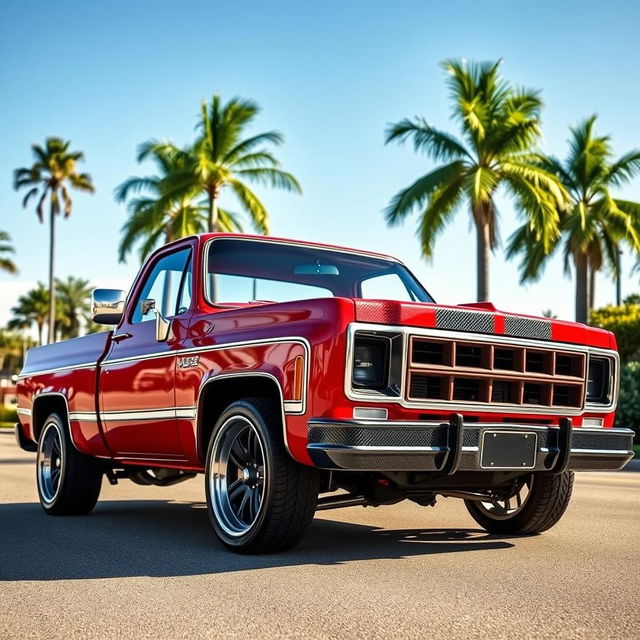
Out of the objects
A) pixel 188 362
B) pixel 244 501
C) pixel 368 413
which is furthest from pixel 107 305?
pixel 368 413

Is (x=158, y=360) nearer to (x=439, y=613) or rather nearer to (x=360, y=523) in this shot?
(x=360, y=523)

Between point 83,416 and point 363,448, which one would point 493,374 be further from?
point 83,416

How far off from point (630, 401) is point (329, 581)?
21246 mm

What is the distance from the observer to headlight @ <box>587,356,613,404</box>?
268 inches

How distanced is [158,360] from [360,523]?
207 cm

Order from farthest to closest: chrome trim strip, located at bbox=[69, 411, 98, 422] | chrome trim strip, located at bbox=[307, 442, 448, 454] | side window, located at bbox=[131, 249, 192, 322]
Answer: chrome trim strip, located at bbox=[69, 411, 98, 422]
side window, located at bbox=[131, 249, 192, 322]
chrome trim strip, located at bbox=[307, 442, 448, 454]

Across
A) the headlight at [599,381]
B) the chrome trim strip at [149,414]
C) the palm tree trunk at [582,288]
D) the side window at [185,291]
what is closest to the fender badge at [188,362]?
the chrome trim strip at [149,414]

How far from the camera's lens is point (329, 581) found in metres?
5.27

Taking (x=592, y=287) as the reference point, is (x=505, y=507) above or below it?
below

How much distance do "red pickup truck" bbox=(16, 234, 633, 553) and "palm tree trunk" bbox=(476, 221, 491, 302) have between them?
2035 centimetres

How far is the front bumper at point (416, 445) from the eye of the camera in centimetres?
541

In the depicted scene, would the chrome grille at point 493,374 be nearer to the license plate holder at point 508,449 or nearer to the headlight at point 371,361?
the headlight at point 371,361

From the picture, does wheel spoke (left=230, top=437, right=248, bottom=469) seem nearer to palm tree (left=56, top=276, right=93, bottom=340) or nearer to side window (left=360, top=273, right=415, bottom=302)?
side window (left=360, top=273, right=415, bottom=302)

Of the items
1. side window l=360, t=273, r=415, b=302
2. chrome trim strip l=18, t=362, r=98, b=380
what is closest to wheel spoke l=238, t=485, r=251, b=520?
side window l=360, t=273, r=415, b=302
